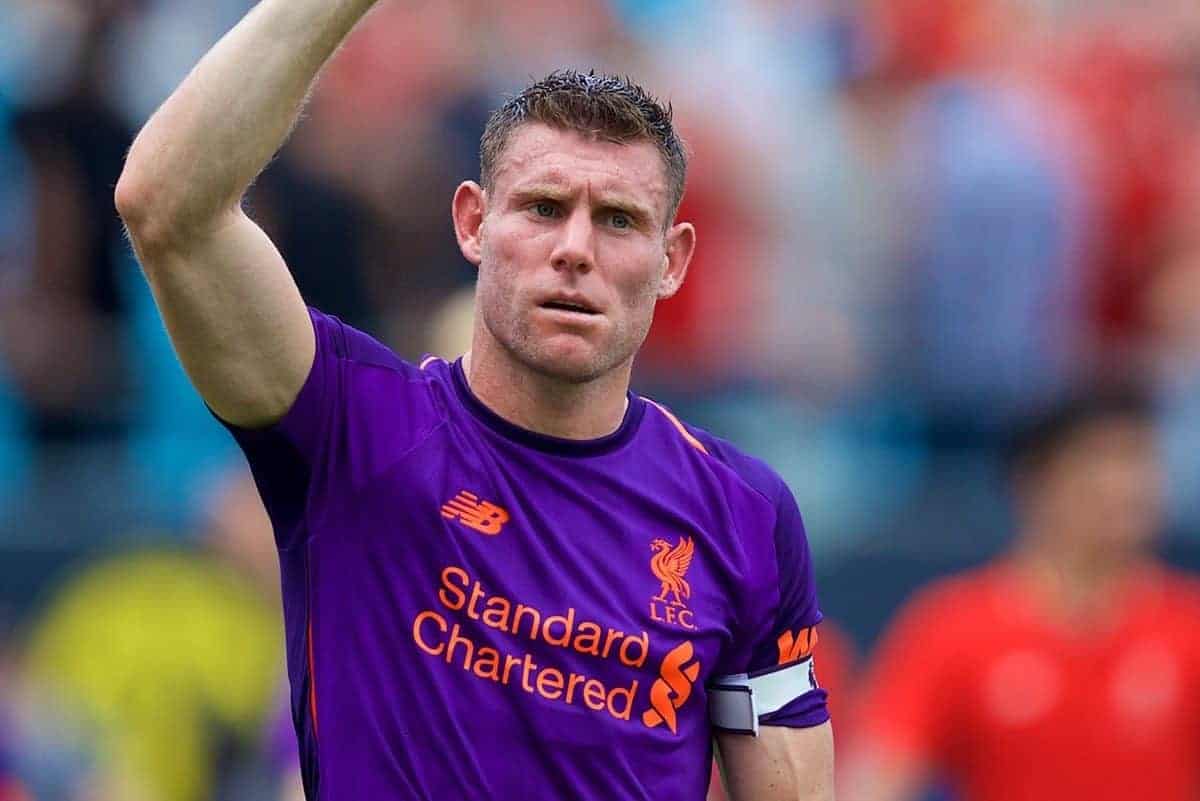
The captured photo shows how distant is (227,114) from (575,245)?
0.67 metres

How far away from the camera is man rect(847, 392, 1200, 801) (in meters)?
7.61

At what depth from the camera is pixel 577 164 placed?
158 inches

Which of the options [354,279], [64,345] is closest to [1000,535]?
[354,279]

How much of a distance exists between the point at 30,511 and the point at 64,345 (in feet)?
2.12

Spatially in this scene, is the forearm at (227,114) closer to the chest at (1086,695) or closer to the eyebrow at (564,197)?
the eyebrow at (564,197)

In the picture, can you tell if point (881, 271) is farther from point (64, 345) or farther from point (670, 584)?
point (670, 584)

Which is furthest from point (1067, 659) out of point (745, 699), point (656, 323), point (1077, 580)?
point (745, 699)

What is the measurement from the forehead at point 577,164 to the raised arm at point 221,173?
51cm

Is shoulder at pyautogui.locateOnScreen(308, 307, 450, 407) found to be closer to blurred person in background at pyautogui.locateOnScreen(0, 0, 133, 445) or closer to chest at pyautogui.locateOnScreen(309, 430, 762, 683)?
chest at pyautogui.locateOnScreen(309, 430, 762, 683)

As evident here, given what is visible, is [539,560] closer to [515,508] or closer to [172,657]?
[515,508]

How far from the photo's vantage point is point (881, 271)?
9812 millimetres

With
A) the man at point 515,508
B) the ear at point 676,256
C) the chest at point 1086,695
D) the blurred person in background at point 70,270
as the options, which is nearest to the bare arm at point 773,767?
the man at point 515,508

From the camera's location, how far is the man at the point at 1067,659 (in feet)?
25.0

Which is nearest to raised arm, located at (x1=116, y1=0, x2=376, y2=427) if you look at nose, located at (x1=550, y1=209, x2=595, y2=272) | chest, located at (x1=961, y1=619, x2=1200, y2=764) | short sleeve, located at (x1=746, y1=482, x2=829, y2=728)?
nose, located at (x1=550, y1=209, x2=595, y2=272)
